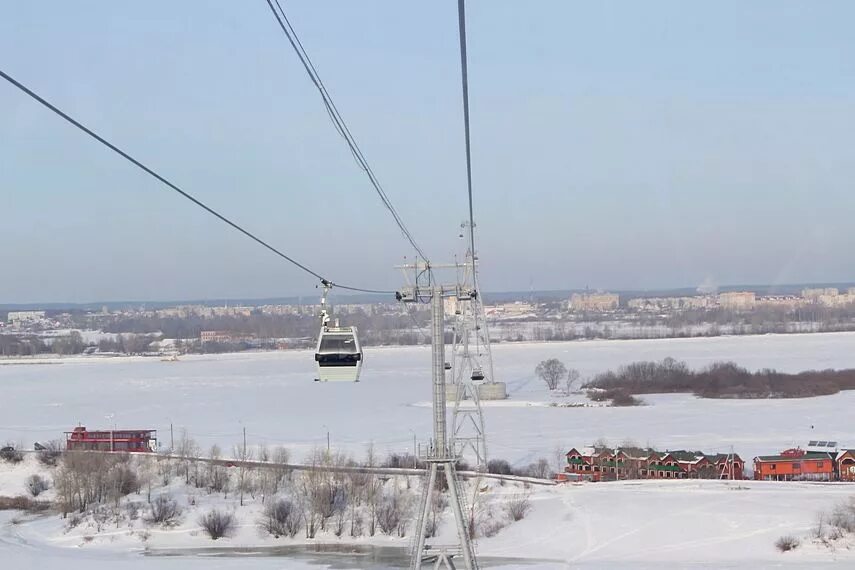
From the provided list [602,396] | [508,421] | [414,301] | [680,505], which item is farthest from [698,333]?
[414,301]

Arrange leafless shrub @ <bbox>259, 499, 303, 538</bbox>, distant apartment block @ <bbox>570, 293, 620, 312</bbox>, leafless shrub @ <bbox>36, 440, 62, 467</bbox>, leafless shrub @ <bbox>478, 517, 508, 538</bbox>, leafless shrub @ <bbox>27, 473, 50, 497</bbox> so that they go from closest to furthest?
leafless shrub @ <bbox>478, 517, 508, 538</bbox>, leafless shrub @ <bbox>259, 499, 303, 538</bbox>, leafless shrub @ <bbox>27, 473, 50, 497</bbox>, leafless shrub @ <bbox>36, 440, 62, 467</bbox>, distant apartment block @ <bbox>570, 293, 620, 312</bbox>

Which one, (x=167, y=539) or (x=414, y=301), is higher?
(x=414, y=301)

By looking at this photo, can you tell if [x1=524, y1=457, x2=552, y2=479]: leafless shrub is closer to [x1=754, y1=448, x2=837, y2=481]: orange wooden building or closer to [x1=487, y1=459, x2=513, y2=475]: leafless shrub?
[x1=487, y1=459, x2=513, y2=475]: leafless shrub

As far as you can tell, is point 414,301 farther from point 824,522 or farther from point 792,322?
point 792,322

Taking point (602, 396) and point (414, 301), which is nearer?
point (414, 301)

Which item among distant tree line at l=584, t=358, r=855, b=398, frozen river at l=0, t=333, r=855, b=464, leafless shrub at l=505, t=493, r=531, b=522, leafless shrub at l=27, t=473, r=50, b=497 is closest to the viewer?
leafless shrub at l=505, t=493, r=531, b=522

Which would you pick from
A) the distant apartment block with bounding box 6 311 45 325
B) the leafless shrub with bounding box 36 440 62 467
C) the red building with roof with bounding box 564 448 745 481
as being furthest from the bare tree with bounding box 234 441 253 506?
the distant apartment block with bounding box 6 311 45 325

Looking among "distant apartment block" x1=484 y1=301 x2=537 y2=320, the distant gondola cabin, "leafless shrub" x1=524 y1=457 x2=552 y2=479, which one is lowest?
"leafless shrub" x1=524 y1=457 x2=552 y2=479

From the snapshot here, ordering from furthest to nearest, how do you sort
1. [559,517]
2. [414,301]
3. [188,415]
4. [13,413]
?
[13,413], [188,415], [559,517], [414,301]
